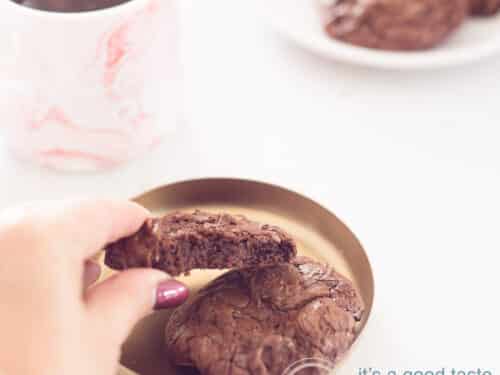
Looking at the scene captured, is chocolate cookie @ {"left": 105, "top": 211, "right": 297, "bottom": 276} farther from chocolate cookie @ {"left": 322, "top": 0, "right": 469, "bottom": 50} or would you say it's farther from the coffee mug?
chocolate cookie @ {"left": 322, "top": 0, "right": 469, "bottom": 50}

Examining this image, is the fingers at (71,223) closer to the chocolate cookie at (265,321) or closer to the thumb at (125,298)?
the thumb at (125,298)

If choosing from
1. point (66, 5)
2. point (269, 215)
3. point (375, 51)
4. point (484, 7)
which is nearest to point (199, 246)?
point (269, 215)

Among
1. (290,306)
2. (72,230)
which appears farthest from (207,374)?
(72,230)

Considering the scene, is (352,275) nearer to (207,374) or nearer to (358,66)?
(207,374)

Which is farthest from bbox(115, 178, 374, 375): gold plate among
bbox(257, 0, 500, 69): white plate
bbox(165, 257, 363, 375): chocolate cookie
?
bbox(257, 0, 500, 69): white plate

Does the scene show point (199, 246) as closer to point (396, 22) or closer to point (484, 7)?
point (396, 22)
